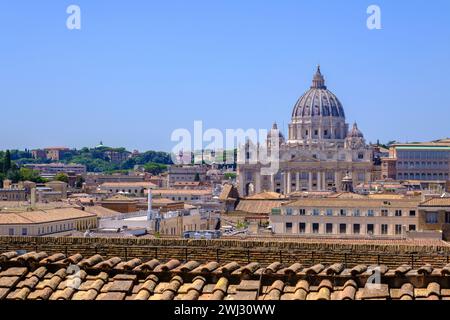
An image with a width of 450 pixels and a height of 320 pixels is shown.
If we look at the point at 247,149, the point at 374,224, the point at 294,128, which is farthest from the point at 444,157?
the point at 374,224

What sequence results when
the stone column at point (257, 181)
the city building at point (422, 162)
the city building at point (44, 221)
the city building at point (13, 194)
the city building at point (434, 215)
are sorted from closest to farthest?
the city building at point (434, 215)
the city building at point (44, 221)
the city building at point (13, 194)
the city building at point (422, 162)
the stone column at point (257, 181)

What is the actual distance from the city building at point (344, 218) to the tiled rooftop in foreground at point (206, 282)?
33.7 m

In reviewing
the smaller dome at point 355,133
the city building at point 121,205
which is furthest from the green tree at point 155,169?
the city building at point 121,205

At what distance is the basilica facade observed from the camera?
388ft

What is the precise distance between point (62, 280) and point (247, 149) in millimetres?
109667

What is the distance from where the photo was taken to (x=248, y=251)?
934 centimetres

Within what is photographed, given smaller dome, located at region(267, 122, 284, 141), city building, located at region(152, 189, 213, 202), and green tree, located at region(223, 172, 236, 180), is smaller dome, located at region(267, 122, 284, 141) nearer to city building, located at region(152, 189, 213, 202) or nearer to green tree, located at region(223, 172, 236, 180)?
green tree, located at region(223, 172, 236, 180)

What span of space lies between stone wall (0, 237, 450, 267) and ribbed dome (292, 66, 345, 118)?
126m

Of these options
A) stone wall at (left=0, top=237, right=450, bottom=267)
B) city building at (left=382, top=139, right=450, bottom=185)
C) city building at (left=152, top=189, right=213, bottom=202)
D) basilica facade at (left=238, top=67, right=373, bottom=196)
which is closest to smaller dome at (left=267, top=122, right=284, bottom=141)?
basilica facade at (left=238, top=67, right=373, bottom=196)

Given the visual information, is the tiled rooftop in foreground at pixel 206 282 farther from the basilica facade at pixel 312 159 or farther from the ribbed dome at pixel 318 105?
the ribbed dome at pixel 318 105

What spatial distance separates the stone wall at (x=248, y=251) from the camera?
9.27m
